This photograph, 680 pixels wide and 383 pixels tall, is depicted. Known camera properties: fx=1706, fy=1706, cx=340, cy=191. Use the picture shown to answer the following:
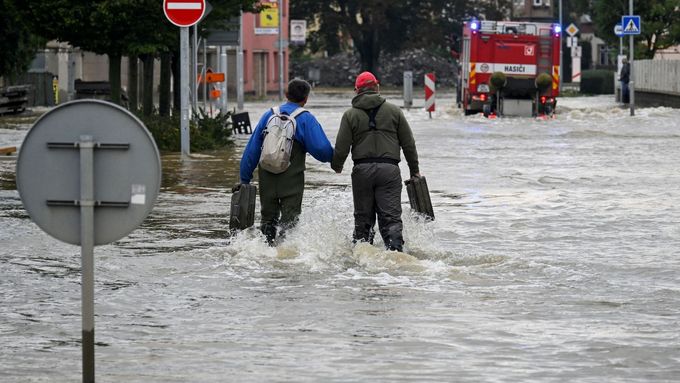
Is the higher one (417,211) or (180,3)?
(180,3)

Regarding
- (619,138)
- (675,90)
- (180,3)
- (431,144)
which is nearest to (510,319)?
(180,3)

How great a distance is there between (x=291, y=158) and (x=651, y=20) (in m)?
47.2

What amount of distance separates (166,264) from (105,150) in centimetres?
589

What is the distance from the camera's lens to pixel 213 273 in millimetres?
12062

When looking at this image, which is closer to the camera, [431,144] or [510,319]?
[510,319]

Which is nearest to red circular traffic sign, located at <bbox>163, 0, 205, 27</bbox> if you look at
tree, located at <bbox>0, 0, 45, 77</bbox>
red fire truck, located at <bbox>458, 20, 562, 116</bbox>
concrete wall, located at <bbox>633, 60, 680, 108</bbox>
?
tree, located at <bbox>0, 0, 45, 77</bbox>

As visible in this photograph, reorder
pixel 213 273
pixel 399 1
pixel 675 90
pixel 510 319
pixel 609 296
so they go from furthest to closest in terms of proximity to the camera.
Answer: pixel 399 1 → pixel 675 90 → pixel 213 273 → pixel 609 296 → pixel 510 319

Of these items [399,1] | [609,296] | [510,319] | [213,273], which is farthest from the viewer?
[399,1]

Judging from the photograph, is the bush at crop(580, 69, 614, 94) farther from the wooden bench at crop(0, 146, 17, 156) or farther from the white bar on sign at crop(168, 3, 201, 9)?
the white bar on sign at crop(168, 3, 201, 9)

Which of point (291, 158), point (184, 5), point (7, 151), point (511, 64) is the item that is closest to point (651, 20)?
point (511, 64)

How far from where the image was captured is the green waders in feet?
40.9

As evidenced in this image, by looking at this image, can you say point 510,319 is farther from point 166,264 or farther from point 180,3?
point 180,3

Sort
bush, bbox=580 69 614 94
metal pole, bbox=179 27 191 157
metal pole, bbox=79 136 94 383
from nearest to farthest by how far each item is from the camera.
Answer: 1. metal pole, bbox=79 136 94 383
2. metal pole, bbox=179 27 191 157
3. bush, bbox=580 69 614 94

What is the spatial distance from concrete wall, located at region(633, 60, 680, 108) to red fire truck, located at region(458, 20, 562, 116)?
506 centimetres
